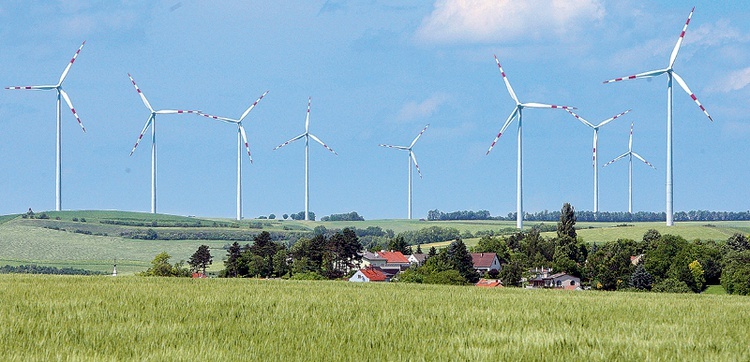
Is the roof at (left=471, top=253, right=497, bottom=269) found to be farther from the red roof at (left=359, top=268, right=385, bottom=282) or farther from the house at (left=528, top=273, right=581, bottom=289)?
the red roof at (left=359, top=268, right=385, bottom=282)

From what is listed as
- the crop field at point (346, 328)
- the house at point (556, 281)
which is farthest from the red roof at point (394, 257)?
the crop field at point (346, 328)

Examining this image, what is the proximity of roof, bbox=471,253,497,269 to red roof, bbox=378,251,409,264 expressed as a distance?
14.1 meters

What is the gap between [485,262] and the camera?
14275cm

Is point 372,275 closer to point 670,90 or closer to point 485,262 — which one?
point 485,262

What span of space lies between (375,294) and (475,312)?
8.24 meters

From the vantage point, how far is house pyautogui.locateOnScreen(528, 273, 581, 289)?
122 m

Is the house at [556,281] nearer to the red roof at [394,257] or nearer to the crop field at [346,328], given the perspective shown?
the red roof at [394,257]

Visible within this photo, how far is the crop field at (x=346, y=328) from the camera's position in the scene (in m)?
19.1

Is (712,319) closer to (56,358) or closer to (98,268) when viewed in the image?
(56,358)

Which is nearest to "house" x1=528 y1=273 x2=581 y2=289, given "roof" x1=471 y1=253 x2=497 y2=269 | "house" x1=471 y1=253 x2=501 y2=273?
"house" x1=471 y1=253 x2=501 y2=273

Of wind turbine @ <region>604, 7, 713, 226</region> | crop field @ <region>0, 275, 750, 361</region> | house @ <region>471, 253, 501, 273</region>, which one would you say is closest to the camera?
crop field @ <region>0, 275, 750, 361</region>

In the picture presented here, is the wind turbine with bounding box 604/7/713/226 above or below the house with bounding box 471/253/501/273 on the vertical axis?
above

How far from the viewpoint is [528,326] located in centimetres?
2300

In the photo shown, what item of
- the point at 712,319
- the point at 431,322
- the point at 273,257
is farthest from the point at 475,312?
the point at 273,257
